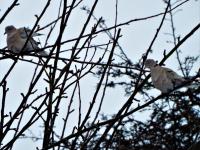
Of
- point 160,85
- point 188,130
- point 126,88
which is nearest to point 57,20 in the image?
point 160,85

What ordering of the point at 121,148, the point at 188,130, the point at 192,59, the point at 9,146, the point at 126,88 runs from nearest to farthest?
the point at 9,146
the point at 121,148
the point at 188,130
the point at 192,59
the point at 126,88

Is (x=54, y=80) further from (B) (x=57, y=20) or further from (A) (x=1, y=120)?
(B) (x=57, y=20)

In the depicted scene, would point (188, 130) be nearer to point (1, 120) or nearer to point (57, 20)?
point (57, 20)

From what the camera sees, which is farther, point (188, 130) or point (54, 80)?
point (188, 130)

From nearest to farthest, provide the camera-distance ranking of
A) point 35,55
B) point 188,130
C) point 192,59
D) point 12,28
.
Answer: point 35,55, point 12,28, point 188,130, point 192,59

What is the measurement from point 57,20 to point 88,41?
0.75ft

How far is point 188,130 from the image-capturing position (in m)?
5.77

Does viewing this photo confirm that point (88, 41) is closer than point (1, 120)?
No

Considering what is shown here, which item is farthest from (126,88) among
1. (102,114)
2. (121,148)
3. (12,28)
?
A: (121,148)

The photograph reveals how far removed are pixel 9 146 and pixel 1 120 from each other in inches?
5.2

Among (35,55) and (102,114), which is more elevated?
(102,114)

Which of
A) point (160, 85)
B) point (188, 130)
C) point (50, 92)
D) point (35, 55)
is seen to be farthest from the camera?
point (188, 130)

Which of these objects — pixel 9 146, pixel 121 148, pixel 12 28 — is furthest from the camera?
pixel 12 28

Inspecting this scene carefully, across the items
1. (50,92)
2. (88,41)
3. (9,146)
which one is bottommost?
(9,146)
